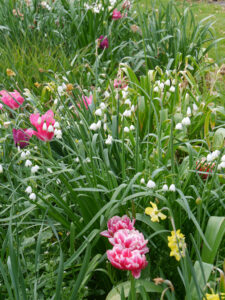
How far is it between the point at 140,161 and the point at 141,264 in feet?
2.02

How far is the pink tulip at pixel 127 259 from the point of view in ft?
3.90

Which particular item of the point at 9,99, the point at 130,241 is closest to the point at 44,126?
the point at 9,99

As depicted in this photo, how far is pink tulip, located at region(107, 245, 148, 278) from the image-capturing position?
3.90ft

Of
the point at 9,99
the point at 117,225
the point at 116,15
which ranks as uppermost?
the point at 116,15

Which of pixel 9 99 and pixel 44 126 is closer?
pixel 44 126

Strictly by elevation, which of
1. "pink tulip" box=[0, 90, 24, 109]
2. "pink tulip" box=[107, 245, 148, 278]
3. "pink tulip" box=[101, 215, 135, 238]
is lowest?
"pink tulip" box=[101, 215, 135, 238]

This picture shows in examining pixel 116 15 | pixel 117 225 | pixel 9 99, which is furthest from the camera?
pixel 116 15

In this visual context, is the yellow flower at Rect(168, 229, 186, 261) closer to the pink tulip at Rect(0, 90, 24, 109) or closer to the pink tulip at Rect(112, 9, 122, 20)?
the pink tulip at Rect(0, 90, 24, 109)

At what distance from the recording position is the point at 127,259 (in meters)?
1.19

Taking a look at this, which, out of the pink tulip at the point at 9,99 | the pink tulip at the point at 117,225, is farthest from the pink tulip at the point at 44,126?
the pink tulip at the point at 117,225

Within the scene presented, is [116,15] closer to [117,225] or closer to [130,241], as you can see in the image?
[117,225]

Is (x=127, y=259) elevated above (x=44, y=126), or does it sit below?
below

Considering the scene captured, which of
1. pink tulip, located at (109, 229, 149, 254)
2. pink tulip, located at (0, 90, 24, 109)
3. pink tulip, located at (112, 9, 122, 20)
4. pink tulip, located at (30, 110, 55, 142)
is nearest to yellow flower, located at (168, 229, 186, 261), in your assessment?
pink tulip, located at (109, 229, 149, 254)

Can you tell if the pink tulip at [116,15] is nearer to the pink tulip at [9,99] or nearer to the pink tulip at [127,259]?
the pink tulip at [9,99]
